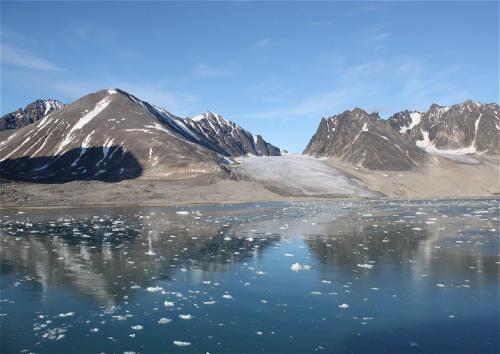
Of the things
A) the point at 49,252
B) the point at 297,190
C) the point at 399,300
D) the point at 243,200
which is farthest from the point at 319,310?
the point at 297,190

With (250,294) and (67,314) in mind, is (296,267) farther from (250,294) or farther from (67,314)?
(67,314)

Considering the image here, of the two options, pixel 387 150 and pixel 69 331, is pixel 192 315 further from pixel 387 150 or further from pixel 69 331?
pixel 387 150

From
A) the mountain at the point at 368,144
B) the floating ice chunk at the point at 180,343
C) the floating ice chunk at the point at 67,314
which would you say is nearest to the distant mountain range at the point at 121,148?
the mountain at the point at 368,144

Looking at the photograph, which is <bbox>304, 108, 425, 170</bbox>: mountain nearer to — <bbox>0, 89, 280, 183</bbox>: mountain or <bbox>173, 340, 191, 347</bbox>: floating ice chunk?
<bbox>0, 89, 280, 183</bbox>: mountain

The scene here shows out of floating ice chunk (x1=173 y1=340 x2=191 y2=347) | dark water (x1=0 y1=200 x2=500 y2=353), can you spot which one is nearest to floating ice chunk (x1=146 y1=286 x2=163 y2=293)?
dark water (x1=0 y1=200 x2=500 y2=353)

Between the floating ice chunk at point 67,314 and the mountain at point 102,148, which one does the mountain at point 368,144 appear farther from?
the floating ice chunk at point 67,314

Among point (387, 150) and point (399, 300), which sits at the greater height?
point (387, 150)
